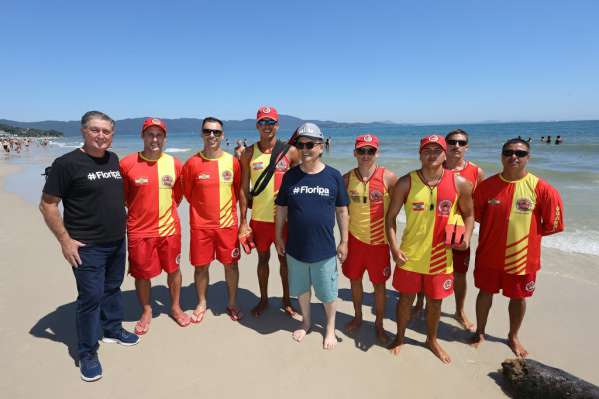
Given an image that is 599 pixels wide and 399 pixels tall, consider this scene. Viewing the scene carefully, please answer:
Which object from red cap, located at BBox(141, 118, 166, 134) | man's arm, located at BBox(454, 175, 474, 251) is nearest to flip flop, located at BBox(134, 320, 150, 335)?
red cap, located at BBox(141, 118, 166, 134)

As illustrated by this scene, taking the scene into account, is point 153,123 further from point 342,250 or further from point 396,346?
point 396,346

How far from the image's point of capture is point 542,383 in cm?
286

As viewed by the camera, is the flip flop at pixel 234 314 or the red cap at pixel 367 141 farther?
the flip flop at pixel 234 314

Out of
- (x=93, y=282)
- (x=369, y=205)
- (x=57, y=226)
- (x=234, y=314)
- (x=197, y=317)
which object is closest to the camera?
(x=57, y=226)

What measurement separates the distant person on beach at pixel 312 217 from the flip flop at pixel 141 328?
1832 mm

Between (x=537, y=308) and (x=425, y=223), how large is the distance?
2.61 m

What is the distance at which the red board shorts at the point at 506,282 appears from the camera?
3.46 m

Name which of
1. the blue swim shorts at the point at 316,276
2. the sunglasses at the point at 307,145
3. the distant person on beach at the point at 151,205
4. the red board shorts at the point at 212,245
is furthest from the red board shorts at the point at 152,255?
the sunglasses at the point at 307,145

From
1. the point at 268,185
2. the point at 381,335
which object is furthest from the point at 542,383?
the point at 268,185

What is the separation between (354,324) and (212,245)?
1.99 m

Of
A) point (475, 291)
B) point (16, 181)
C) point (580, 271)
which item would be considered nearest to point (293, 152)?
point (475, 291)

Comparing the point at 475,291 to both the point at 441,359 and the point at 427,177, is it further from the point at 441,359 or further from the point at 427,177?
the point at 427,177

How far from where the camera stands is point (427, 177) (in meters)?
3.30

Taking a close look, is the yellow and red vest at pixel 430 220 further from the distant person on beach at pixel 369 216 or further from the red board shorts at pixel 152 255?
the red board shorts at pixel 152 255
